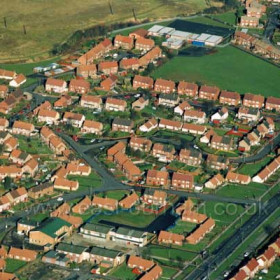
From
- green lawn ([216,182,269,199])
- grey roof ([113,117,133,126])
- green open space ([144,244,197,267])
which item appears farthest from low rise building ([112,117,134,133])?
green open space ([144,244,197,267])

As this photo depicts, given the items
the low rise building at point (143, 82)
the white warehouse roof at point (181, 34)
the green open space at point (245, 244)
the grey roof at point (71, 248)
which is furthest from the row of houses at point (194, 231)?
the white warehouse roof at point (181, 34)

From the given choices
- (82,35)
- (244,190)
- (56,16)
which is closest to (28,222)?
Answer: (244,190)

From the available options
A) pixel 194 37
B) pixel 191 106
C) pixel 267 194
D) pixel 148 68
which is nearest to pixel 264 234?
pixel 267 194

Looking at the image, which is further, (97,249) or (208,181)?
(208,181)

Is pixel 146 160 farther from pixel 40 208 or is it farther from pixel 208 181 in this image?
pixel 40 208

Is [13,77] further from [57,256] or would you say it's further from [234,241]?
[234,241]

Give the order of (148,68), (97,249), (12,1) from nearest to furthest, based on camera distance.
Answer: (97,249)
(148,68)
(12,1)

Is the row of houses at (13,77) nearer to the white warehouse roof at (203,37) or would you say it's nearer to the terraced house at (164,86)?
the terraced house at (164,86)
